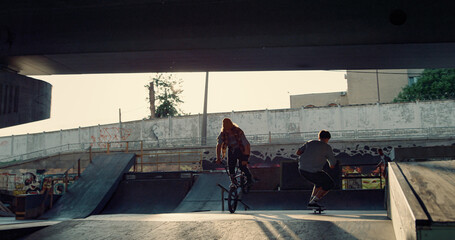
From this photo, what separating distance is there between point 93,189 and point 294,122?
25687mm

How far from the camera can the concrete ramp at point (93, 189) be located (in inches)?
520

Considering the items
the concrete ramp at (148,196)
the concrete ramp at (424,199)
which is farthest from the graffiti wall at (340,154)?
the concrete ramp at (424,199)

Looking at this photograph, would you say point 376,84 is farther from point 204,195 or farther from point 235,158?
point 235,158

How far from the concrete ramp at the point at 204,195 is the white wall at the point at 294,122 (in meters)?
23.1

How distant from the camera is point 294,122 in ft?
124

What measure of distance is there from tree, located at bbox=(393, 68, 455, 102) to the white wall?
11.5m

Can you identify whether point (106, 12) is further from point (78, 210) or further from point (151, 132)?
point (151, 132)

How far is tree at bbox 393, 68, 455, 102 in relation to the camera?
1770 inches

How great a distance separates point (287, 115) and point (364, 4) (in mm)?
29726

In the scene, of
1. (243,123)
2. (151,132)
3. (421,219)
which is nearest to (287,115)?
(243,123)

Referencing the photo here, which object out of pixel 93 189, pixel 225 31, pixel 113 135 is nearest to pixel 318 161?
pixel 225 31

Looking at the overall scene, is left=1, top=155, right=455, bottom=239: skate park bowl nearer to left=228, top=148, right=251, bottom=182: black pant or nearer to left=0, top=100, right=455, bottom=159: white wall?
left=228, top=148, right=251, bottom=182: black pant

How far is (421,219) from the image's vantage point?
3.61 metres

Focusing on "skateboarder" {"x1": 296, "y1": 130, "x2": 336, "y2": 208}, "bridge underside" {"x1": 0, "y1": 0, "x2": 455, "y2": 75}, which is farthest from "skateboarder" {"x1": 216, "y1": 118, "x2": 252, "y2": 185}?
"bridge underside" {"x1": 0, "y1": 0, "x2": 455, "y2": 75}
